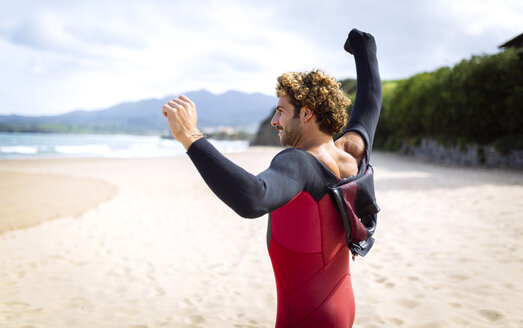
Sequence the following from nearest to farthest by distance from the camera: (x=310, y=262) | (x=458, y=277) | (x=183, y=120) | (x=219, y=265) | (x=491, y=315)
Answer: (x=183, y=120) < (x=310, y=262) < (x=491, y=315) < (x=458, y=277) < (x=219, y=265)

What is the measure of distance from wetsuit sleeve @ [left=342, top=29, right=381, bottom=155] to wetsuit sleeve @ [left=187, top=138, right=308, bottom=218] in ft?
2.47

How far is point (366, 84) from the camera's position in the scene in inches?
66.0

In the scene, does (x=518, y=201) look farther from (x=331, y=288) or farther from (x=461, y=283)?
(x=331, y=288)

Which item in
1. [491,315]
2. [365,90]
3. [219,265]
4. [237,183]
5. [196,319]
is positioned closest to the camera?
[237,183]

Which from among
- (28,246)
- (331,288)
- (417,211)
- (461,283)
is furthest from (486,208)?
(28,246)

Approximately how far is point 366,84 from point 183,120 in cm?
103

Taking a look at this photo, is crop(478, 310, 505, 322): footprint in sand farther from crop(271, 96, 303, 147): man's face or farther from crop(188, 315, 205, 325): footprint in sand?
crop(271, 96, 303, 147): man's face

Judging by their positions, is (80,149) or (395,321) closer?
(395,321)

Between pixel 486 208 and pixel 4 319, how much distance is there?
27.1 ft

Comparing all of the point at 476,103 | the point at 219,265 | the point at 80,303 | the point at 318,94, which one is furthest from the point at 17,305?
the point at 476,103

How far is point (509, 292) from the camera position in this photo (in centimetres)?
347

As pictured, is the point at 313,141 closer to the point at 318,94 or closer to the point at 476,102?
the point at 318,94

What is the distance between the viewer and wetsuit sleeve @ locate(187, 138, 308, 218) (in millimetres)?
906

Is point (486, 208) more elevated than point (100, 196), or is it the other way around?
point (486, 208)
